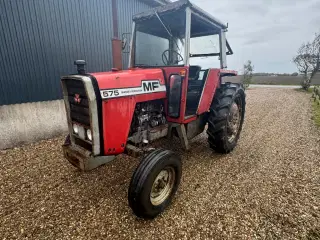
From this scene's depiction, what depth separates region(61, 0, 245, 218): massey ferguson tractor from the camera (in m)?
2.11

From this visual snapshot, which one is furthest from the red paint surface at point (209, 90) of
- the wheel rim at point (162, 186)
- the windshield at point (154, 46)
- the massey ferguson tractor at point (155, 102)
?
the wheel rim at point (162, 186)

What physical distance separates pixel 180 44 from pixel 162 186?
2.06 metres

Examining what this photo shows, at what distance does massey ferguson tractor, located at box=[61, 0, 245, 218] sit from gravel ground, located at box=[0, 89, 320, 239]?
29 centimetres

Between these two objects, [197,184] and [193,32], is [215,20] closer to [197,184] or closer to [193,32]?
[193,32]

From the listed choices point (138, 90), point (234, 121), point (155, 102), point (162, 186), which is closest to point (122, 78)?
point (138, 90)

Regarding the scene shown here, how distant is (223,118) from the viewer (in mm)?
3340

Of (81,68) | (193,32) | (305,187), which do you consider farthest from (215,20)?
(305,187)

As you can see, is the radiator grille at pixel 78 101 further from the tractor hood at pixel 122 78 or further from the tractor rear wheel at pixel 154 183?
the tractor rear wheel at pixel 154 183

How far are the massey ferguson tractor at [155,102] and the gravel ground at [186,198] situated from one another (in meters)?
0.29

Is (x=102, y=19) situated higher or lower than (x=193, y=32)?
higher

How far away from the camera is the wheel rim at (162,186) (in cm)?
228

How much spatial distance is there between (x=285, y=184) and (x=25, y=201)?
3.49 m

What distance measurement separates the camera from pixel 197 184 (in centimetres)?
287

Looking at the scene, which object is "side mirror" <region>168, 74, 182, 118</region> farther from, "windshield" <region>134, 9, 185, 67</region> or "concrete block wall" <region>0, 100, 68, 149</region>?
"concrete block wall" <region>0, 100, 68, 149</region>
